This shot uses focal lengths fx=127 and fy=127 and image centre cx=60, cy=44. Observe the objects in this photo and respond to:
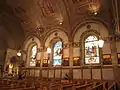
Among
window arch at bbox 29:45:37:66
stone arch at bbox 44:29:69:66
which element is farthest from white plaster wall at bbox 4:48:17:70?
stone arch at bbox 44:29:69:66

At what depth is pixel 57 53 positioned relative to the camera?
49.7ft

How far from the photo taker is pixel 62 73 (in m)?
13.8

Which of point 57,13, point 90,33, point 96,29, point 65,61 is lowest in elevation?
point 65,61

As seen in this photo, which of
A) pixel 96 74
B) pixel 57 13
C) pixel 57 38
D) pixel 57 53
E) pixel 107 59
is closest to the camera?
pixel 107 59

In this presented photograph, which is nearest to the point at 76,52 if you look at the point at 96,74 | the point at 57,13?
the point at 96,74

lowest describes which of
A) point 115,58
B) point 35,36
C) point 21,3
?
point 115,58

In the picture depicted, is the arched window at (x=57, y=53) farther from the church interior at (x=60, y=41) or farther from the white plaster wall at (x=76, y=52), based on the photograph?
the white plaster wall at (x=76, y=52)

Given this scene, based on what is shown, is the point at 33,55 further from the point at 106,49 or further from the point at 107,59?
the point at 107,59

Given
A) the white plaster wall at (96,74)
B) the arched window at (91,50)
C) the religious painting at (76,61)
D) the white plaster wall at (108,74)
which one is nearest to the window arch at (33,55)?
the religious painting at (76,61)

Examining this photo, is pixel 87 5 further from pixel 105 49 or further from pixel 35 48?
pixel 35 48

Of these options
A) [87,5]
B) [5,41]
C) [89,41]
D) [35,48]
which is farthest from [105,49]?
[5,41]

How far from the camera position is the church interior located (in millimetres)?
11547

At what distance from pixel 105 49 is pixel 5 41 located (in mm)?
14390

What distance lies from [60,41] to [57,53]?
4.83 ft
